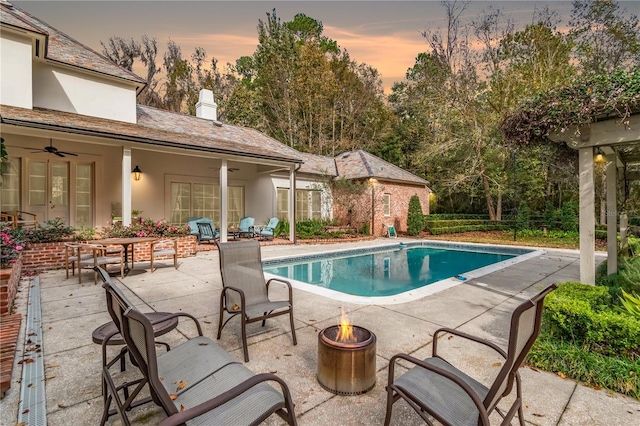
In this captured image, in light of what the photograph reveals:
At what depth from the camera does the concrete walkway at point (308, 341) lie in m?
2.24

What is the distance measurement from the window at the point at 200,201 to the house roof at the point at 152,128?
7.36ft

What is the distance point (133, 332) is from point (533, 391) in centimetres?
298

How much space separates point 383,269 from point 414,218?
25.2 feet

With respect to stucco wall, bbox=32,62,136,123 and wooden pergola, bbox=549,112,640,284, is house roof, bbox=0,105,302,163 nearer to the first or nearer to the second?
stucco wall, bbox=32,62,136,123

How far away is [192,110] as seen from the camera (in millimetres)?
24828

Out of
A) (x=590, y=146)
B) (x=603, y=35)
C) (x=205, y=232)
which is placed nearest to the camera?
(x=590, y=146)

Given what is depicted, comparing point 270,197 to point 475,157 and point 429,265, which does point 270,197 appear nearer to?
point 429,265

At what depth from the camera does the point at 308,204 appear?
16.0 metres

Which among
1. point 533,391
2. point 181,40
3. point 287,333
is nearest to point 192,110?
point 181,40

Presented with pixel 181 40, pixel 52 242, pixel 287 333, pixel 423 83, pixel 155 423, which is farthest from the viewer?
pixel 181 40

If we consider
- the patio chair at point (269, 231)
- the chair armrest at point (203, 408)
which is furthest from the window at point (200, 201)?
the chair armrest at point (203, 408)

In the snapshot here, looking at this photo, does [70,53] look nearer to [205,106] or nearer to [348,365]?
[205,106]

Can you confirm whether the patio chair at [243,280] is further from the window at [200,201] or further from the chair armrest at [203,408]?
the window at [200,201]

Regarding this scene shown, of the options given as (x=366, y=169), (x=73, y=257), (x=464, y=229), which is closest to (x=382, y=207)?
(x=366, y=169)
